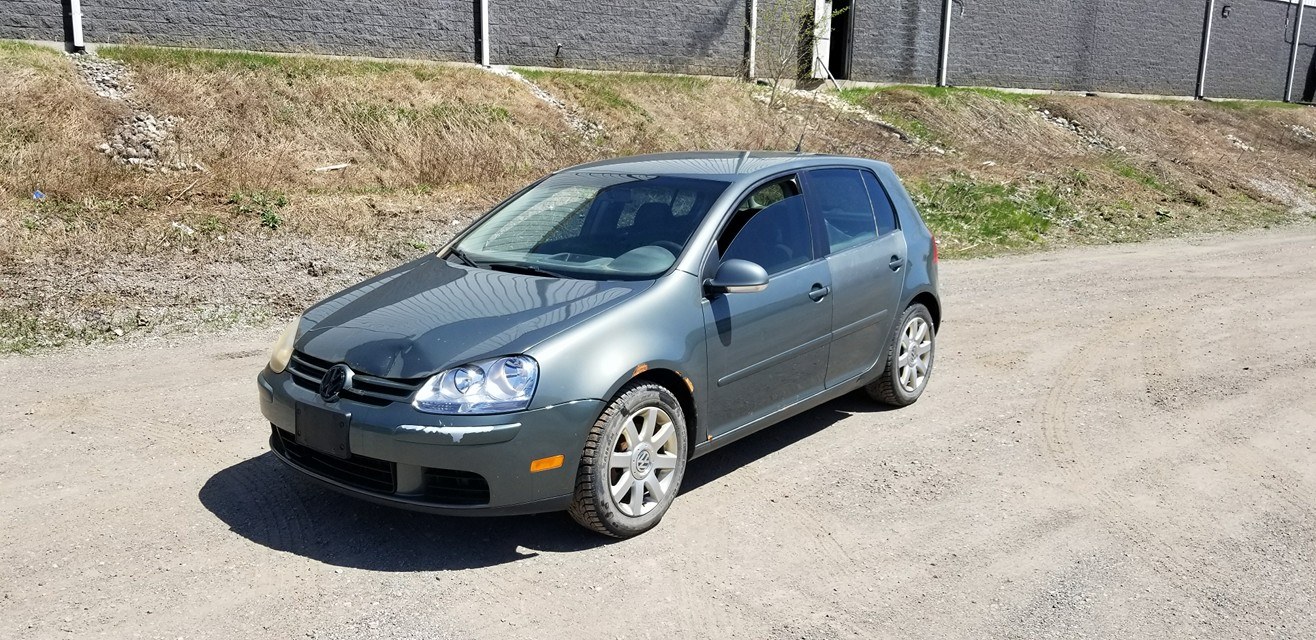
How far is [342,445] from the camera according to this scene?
4453 millimetres

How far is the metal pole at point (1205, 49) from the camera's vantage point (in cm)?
3534

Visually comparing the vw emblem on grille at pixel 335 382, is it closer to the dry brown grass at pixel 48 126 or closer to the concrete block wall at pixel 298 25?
the dry brown grass at pixel 48 126

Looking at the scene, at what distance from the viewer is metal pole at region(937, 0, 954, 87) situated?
28.3m

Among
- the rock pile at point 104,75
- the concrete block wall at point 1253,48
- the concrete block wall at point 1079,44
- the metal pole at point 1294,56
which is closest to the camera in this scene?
the rock pile at point 104,75

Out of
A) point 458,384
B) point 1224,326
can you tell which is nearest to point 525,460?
point 458,384

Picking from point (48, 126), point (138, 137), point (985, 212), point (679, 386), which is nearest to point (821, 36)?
point (985, 212)

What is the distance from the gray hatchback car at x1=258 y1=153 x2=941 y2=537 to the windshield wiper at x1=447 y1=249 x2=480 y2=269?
1cm

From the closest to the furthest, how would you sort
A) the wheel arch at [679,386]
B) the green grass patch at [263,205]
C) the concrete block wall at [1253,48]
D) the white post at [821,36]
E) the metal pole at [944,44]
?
the wheel arch at [679,386] < the green grass patch at [263,205] < the white post at [821,36] < the metal pole at [944,44] < the concrete block wall at [1253,48]

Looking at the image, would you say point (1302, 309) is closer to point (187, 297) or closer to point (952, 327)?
point (952, 327)

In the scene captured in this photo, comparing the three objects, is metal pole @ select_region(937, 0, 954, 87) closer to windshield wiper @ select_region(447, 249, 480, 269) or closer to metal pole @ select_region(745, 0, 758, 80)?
metal pole @ select_region(745, 0, 758, 80)

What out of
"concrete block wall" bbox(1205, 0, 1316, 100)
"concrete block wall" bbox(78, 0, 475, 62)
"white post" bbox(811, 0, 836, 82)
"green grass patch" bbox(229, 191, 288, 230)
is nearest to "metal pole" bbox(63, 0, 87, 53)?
"concrete block wall" bbox(78, 0, 475, 62)

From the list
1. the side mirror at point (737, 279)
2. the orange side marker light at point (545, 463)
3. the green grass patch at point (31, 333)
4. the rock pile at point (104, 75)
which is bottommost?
the green grass patch at point (31, 333)

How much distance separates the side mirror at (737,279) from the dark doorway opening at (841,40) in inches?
900

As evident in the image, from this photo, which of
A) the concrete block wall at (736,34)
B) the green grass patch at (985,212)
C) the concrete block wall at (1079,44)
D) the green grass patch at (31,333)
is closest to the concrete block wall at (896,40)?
the concrete block wall at (736,34)
